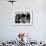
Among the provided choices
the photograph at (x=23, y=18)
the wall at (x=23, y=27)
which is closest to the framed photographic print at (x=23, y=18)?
the photograph at (x=23, y=18)

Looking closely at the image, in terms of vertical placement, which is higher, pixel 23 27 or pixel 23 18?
pixel 23 18

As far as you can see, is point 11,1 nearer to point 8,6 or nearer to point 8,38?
point 8,6

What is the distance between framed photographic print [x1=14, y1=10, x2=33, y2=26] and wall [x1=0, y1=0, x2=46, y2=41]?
0.11m

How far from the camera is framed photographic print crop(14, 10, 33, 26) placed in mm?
4719

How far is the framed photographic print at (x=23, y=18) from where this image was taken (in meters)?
4.72

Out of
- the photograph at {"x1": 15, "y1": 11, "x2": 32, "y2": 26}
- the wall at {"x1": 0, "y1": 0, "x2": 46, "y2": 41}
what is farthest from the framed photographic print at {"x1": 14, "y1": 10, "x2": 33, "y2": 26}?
the wall at {"x1": 0, "y1": 0, "x2": 46, "y2": 41}

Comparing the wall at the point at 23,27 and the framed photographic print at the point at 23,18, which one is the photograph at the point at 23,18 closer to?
the framed photographic print at the point at 23,18

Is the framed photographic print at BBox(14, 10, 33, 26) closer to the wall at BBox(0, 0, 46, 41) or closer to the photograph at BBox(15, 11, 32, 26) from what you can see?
the photograph at BBox(15, 11, 32, 26)

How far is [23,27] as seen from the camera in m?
4.75

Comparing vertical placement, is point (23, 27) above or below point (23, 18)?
below

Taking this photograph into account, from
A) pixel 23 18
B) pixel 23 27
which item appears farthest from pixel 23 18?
pixel 23 27

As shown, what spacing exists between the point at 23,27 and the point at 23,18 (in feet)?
1.04

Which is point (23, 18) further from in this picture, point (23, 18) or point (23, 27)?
point (23, 27)

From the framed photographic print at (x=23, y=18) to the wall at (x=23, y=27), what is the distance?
111 mm
